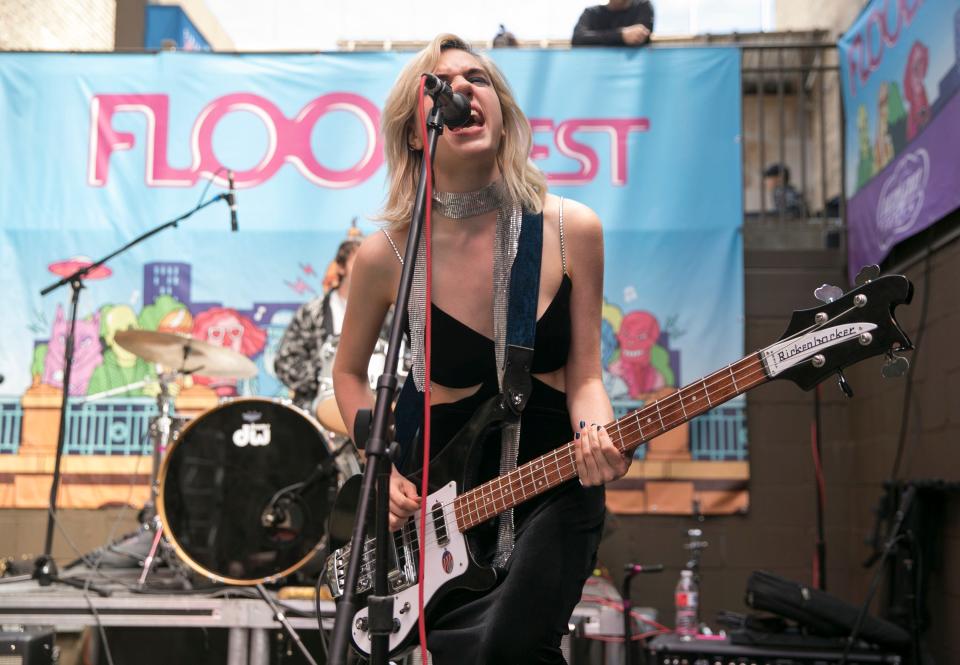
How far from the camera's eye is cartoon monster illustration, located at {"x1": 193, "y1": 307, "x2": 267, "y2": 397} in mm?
5824

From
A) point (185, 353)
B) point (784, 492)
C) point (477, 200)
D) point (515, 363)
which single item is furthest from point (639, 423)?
point (784, 492)

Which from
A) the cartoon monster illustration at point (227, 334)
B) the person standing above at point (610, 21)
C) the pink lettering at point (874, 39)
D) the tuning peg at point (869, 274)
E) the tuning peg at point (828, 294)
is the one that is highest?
the person standing above at point (610, 21)

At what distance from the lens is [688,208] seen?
586 centimetres

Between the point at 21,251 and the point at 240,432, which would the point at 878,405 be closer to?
the point at 240,432

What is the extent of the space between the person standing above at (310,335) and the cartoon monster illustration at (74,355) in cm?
118

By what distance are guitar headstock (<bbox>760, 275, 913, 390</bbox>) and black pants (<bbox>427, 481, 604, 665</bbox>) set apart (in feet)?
1.66

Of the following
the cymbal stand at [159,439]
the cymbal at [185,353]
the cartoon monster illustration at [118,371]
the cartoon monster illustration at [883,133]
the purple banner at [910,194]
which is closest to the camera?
the purple banner at [910,194]

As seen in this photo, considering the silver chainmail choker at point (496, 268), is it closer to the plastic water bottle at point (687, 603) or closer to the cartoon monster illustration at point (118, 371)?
the plastic water bottle at point (687, 603)

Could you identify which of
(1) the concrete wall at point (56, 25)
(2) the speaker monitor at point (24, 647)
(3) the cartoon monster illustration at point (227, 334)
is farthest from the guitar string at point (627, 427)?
(1) the concrete wall at point (56, 25)

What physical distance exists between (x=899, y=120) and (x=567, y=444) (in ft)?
11.8

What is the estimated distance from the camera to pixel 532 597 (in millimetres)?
2029

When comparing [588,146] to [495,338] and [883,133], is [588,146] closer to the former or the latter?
→ [883,133]

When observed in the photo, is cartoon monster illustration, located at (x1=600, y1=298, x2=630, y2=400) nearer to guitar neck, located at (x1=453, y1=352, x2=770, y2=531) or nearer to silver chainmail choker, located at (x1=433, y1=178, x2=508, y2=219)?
silver chainmail choker, located at (x1=433, y1=178, x2=508, y2=219)

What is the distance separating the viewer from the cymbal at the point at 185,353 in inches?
184
